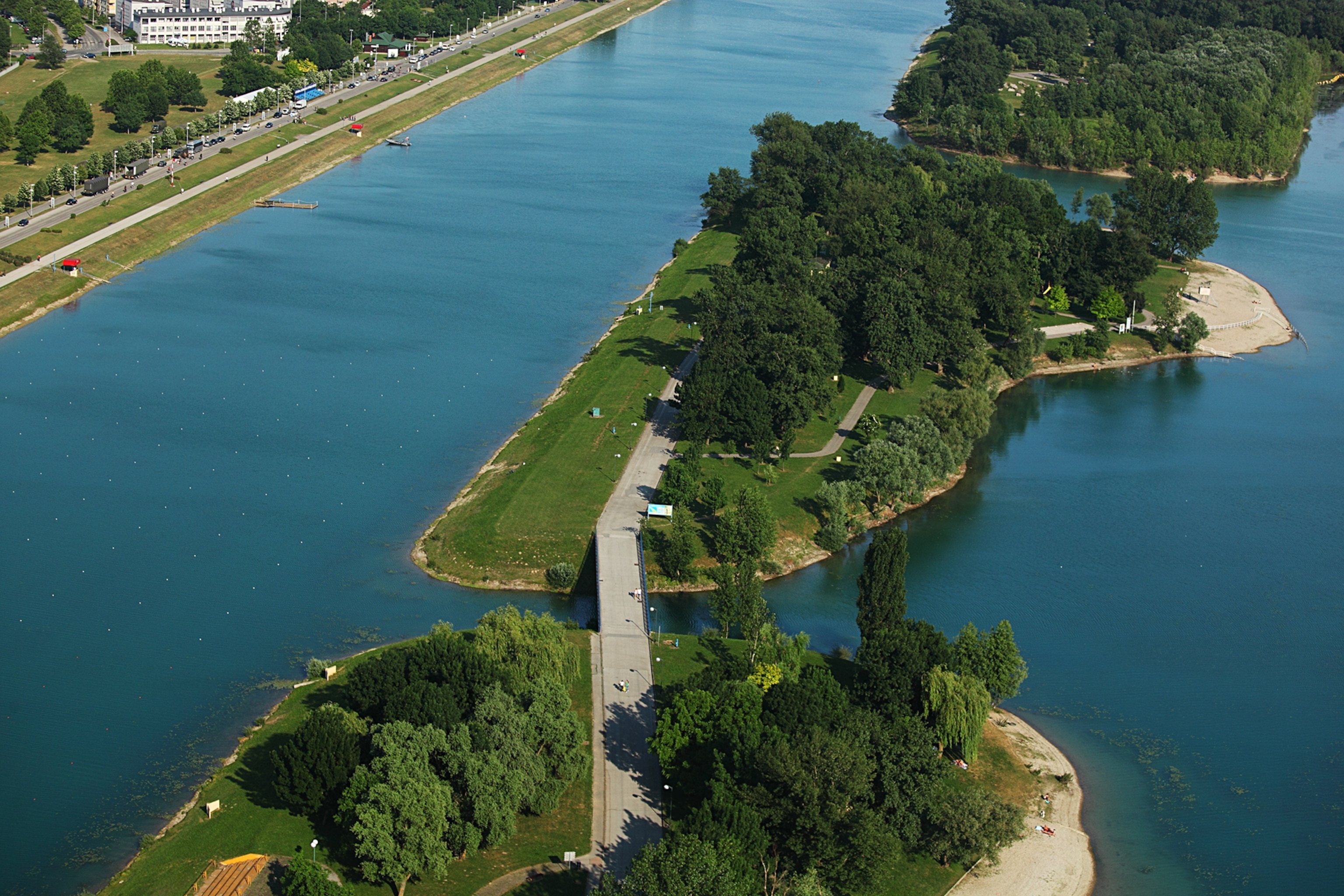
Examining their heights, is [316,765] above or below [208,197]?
below

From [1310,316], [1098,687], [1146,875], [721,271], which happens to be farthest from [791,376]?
[1310,316]

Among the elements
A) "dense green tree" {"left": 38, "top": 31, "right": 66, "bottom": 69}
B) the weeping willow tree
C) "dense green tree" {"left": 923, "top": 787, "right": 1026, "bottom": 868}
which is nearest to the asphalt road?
"dense green tree" {"left": 38, "top": 31, "right": 66, "bottom": 69}

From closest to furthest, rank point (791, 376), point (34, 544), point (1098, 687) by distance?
1. point (1098, 687)
2. point (34, 544)
3. point (791, 376)

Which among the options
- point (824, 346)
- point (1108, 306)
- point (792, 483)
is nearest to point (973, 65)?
point (1108, 306)

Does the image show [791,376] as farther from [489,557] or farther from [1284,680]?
[1284,680]

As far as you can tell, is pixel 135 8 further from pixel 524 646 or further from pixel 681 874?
pixel 681 874
